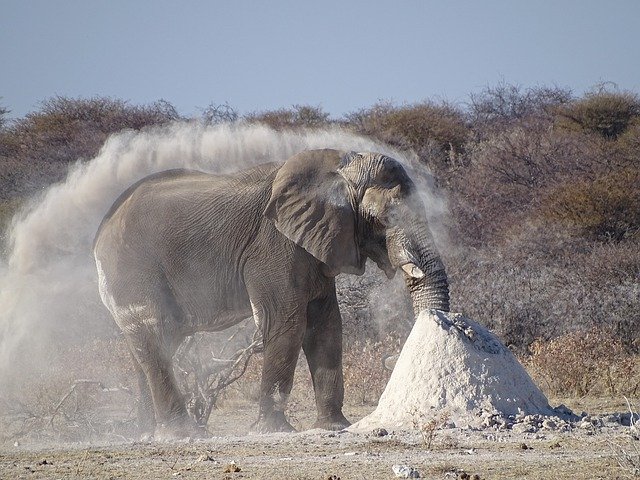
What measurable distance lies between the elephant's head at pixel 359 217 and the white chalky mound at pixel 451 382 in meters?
0.45

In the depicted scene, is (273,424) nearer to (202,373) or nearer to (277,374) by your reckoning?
(277,374)

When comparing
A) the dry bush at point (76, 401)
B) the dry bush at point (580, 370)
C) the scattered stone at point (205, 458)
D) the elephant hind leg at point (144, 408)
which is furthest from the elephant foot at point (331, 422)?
the dry bush at point (580, 370)

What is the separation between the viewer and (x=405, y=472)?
25.5ft

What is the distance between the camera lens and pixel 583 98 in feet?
126

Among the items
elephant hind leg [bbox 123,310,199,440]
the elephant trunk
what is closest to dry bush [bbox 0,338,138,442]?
elephant hind leg [bbox 123,310,199,440]

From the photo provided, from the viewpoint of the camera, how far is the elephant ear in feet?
35.7

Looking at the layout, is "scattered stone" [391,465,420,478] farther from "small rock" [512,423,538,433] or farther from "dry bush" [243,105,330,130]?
"dry bush" [243,105,330,130]

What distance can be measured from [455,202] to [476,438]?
16.4m

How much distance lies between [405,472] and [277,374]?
10.9 feet

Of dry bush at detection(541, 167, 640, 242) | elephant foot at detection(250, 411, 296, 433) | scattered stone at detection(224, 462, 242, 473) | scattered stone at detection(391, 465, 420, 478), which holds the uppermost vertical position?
dry bush at detection(541, 167, 640, 242)

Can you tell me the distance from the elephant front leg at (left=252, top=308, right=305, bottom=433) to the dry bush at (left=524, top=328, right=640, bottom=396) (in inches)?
146

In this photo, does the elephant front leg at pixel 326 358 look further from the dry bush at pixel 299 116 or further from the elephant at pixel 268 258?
the dry bush at pixel 299 116

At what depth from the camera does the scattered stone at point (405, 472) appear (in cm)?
776

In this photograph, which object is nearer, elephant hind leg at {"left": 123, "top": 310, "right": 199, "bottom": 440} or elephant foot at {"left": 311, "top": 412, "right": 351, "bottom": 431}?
elephant foot at {"left": 311, "top": 412, "right": 351, "bottom": 431}
